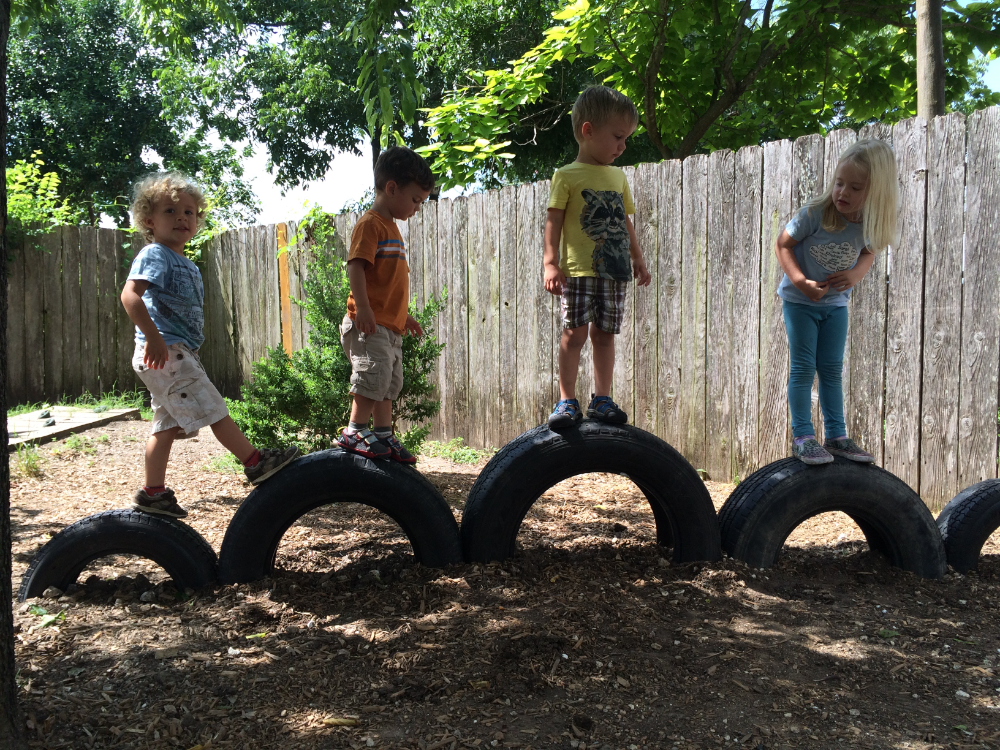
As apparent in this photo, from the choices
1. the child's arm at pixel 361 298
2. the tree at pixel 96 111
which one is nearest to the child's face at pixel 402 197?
the child's arm at pixel 361 298

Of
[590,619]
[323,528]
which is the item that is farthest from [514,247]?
[590,619]

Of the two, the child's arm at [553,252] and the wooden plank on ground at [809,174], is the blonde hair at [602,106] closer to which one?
the child's arm at [553,252]

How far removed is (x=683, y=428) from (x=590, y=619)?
3084 mm

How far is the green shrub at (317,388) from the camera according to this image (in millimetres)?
5445

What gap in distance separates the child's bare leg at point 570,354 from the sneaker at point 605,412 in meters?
0.12

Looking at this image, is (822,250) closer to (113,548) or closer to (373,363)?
(373,363)

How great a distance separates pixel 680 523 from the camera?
11.2 ft

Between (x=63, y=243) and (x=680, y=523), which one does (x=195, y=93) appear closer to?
(x=63, y=243)

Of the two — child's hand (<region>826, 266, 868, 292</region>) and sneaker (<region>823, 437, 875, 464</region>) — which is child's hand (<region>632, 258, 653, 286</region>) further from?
sneaker (<region>823, 437, 875, 464</region>)

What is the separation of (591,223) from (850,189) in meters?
1.21

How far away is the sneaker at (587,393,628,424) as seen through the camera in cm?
340

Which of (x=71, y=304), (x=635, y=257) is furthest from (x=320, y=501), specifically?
(x=71, y=304)

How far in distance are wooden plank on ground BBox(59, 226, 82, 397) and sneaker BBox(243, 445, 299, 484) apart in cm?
822

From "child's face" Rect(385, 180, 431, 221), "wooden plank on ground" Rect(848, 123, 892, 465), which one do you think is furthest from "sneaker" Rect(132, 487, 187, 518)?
"wooden plank on ground" Rect(848, 123, 892, 465)
